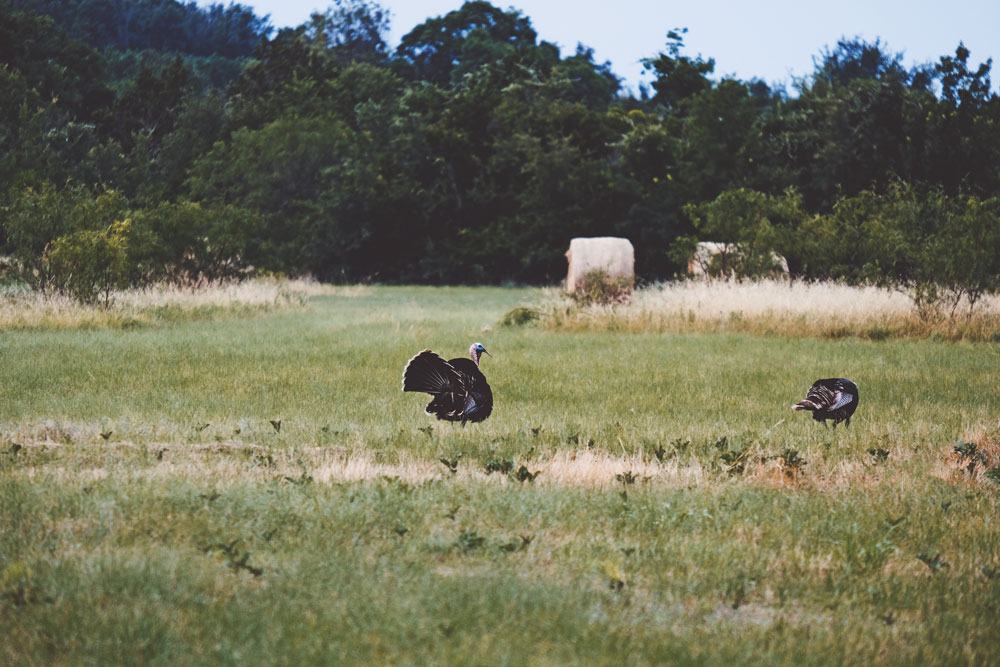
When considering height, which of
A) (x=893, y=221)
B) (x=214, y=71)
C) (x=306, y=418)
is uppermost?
(x=214, y=71)

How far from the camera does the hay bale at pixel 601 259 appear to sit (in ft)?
76.7

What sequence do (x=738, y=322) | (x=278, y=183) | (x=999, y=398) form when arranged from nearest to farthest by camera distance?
(x=999, y=398), (x=738, y=322), (x=278, y=183)

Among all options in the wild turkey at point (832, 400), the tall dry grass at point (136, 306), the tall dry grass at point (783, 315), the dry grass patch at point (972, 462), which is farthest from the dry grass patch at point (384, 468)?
the tall dry grass at point (136, 306)

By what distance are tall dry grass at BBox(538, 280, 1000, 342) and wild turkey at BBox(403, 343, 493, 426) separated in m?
11.1

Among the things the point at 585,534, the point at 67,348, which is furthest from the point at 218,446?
the point at 67,348

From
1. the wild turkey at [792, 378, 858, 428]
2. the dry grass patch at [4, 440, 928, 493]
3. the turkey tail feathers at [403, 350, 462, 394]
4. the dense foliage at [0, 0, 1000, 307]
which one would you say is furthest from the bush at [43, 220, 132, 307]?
the wild turkey at [792, 378, 858, 428]

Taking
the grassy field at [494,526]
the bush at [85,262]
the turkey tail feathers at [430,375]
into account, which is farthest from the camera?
the bush at [85,262]

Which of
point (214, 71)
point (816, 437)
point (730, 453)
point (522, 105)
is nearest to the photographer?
point (730, 453)

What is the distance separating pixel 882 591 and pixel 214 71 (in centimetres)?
8647

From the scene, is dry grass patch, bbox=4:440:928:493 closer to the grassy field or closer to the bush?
the grassy field

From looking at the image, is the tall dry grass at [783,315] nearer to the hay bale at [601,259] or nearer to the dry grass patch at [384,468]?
the hay bale at [601,259]

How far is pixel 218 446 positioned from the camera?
7.96 meters

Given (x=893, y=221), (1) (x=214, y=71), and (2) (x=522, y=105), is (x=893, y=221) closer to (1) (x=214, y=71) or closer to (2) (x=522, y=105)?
(2) (x=522, y=105)

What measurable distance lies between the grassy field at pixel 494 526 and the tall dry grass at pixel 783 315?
686 centimetres
